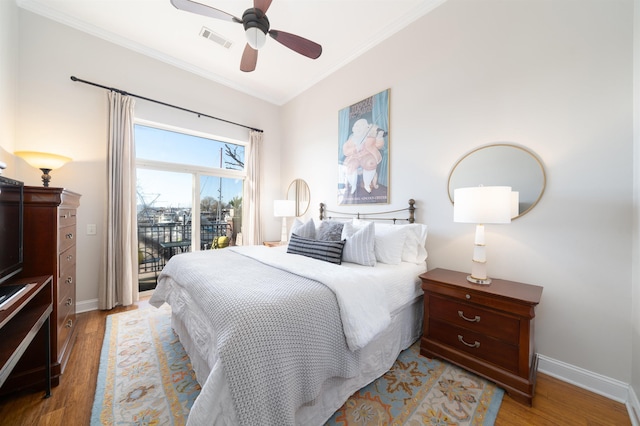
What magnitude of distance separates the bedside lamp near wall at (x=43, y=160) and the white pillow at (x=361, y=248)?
2.99 metres

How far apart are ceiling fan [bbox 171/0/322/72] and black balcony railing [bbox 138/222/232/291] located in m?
2.70

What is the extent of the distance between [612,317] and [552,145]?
125 cm

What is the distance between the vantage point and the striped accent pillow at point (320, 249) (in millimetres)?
2188

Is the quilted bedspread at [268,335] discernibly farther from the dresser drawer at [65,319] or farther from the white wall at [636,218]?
the white wall at [636,218]

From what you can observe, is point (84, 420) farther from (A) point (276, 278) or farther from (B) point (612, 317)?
(B) point (612, 317)

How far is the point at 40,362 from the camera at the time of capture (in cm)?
152

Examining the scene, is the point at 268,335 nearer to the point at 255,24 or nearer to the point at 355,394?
the point at 355,394

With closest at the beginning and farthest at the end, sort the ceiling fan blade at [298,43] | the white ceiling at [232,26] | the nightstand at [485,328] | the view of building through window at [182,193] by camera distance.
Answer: the nightstand at [485,328], the ceiling fan blade at [298,43], the white ceiling at [232,26], the view of building through window at [182,193]

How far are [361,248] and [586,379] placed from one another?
5.82 ft

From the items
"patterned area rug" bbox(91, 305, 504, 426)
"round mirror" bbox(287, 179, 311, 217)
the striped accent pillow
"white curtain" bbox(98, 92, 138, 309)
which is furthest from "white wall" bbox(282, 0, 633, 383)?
"white curtain" bbox(98, 92, 138, 309)

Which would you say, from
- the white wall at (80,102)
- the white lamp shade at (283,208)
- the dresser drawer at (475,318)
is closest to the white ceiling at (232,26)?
the white wall at (80,102)

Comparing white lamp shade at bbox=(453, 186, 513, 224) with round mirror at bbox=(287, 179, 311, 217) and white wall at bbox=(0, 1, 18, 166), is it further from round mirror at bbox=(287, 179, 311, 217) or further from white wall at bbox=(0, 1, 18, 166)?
white wall at bbox=(0, 1, 18, 166)

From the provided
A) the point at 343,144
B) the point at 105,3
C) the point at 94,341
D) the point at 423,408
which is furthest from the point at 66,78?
the point at 423,408

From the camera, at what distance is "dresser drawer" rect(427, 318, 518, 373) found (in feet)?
5.02
